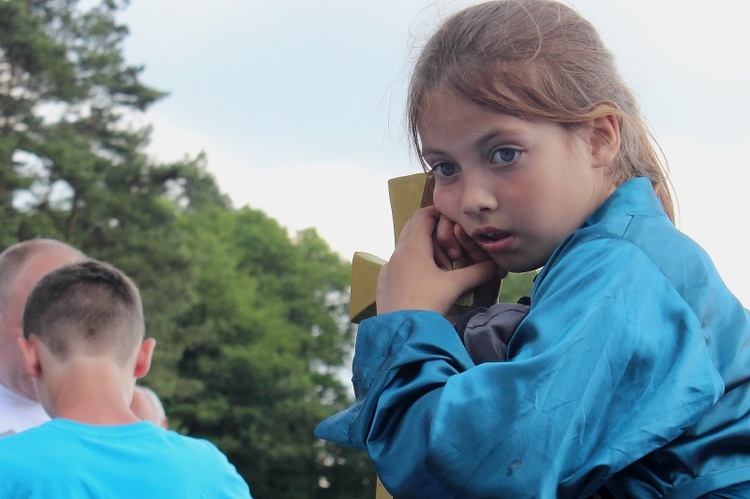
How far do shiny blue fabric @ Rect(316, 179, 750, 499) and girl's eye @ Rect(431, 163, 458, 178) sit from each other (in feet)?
0.83

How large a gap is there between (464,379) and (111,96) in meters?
27.4

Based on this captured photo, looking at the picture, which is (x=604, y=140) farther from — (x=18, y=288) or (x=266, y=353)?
(x=266, y=353)

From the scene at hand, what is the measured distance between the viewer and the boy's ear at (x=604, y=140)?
5.15 feet

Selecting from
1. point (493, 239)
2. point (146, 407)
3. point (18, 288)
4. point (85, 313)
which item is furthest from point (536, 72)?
point (146, 407)

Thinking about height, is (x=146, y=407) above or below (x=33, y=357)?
below

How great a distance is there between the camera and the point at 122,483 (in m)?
3.04

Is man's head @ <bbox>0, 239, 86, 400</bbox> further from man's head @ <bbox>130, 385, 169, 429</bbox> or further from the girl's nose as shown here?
the girl's nose

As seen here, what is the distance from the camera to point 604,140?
158 centimetres

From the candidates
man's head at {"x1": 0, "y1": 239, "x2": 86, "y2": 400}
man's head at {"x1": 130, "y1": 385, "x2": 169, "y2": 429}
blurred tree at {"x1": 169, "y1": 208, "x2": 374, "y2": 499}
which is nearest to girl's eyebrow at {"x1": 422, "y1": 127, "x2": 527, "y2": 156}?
man's head at {"x1": 0, "y1": 239, "x2": 86, "y2": 400}

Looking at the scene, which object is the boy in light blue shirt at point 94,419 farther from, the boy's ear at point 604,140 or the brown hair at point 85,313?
the boy's ear at point 604,140

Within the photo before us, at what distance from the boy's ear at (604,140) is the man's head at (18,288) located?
11.7 ft

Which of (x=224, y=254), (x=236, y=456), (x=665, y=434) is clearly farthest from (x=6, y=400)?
(x=224, y=254)

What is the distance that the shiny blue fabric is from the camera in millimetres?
1231

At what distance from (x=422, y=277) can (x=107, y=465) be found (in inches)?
72.9
